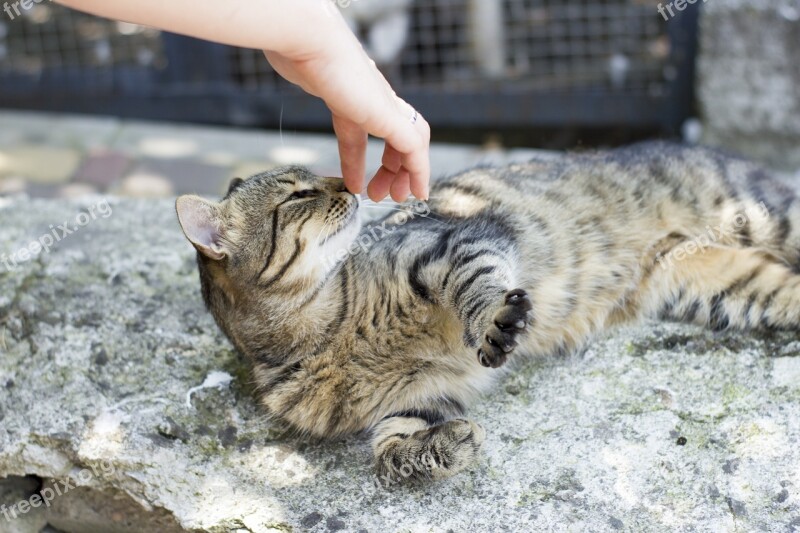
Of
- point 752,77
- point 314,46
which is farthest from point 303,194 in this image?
point 752,77

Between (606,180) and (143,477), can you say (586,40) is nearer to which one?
(606,180)

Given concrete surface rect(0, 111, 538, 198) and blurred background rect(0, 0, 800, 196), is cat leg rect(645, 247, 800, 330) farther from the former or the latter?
blurred background rect(0, 0, 800, 196)

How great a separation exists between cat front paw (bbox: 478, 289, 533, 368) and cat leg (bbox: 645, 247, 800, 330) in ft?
3.17

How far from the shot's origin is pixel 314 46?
212 cm

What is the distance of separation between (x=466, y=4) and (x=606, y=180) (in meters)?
3.03

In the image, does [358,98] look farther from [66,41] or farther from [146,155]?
[66,41]

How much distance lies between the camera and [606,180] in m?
3.43

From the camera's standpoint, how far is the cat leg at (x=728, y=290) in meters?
3.04

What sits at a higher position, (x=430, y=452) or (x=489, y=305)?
(x=489, y=305)

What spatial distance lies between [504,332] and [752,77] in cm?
372

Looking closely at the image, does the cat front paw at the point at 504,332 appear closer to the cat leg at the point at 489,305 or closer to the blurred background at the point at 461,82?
the cat leg at the point at 489,305

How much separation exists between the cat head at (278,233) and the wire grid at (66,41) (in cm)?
360

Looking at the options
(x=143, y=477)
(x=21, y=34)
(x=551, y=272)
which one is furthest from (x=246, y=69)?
(x=143, y=477)

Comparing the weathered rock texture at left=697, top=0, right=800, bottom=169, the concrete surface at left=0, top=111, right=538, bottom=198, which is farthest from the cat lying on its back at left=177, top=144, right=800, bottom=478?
the weathered rock texture at left=697, top=0, right=800, bottom=169
